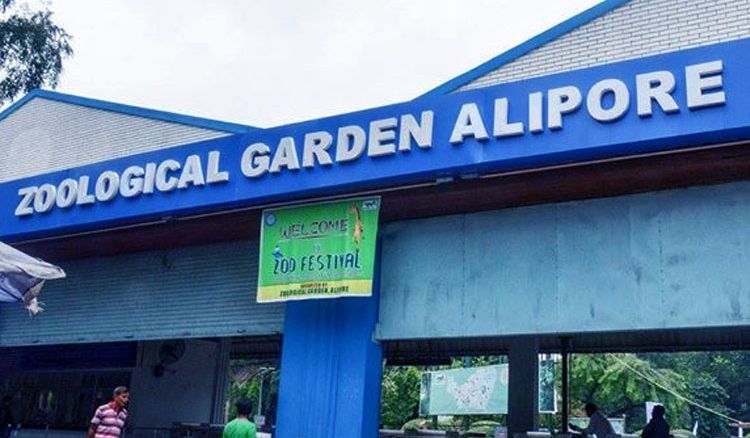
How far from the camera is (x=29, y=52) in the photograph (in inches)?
971

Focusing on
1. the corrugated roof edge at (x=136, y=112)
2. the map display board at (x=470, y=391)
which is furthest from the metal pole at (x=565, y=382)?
the corrugated roof edge at (x=136, y=112)

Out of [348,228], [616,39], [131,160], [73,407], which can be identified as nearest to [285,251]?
[348,228]

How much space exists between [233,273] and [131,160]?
2177 millimetres

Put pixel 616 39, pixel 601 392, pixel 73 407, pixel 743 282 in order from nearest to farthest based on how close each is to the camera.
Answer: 1. pixel 743 282
2. pixel 616 39
3. pixel 73 407
4. pixel 601 392

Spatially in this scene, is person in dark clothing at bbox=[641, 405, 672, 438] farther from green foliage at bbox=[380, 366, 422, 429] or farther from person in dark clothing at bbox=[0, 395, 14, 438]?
green foliage at bbox=[380, 366, 422, 429]

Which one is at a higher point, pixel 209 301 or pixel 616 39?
pixel 616 39

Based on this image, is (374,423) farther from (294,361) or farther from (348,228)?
(348,228)

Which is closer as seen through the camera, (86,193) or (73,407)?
(86,193)

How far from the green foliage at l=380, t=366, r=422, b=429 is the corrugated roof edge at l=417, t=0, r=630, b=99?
28130 mm

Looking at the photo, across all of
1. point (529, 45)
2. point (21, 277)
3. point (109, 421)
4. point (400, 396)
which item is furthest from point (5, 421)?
point (400, 396)

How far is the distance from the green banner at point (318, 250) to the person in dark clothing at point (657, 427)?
4.44 meters

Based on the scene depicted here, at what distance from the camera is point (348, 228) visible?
9734 mm

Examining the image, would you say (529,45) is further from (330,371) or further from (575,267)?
(330,371)

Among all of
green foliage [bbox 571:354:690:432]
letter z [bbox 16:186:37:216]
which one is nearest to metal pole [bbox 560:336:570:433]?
letter z [bbox 16:186:37:216]
